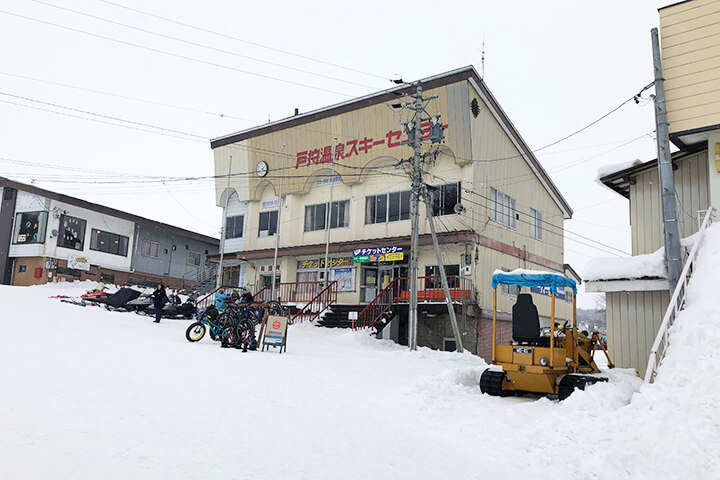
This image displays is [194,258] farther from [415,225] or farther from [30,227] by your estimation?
[415,225]

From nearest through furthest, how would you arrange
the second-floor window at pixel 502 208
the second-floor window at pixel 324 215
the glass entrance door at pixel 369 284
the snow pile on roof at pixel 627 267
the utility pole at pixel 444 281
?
the snow pile on roof at pixel 627 267 < the utility pole at pixel 444 281 < the second-floor window at pixel 502 208 < the glass entrance door at pixel 369 284 < the second-floor window at pixel 324 215

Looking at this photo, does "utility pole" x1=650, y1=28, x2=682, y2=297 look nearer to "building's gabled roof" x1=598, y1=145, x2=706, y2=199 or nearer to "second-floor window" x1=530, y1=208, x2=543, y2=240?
"building's gabled roof" x1=598, y1=145, x2=706, y2=199

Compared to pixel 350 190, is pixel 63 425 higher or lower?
lower

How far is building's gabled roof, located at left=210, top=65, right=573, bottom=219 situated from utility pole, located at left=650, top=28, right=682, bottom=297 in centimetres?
1053

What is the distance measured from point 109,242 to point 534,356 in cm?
3055

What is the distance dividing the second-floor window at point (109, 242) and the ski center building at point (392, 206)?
24.6 feet

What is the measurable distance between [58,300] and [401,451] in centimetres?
1903

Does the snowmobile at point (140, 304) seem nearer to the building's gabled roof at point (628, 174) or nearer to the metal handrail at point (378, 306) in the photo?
the metal handrail at point (378, 306)

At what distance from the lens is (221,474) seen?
494 centimetres

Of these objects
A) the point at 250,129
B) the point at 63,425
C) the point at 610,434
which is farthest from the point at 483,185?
the point at 63,425

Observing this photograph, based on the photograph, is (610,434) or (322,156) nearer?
(610,434)

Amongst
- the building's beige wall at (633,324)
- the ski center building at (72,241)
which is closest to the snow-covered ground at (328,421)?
the building's beige wall at (633,324)

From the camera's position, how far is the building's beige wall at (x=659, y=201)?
39.5ft

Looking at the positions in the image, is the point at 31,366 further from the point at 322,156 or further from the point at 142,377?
the point at 322,156
